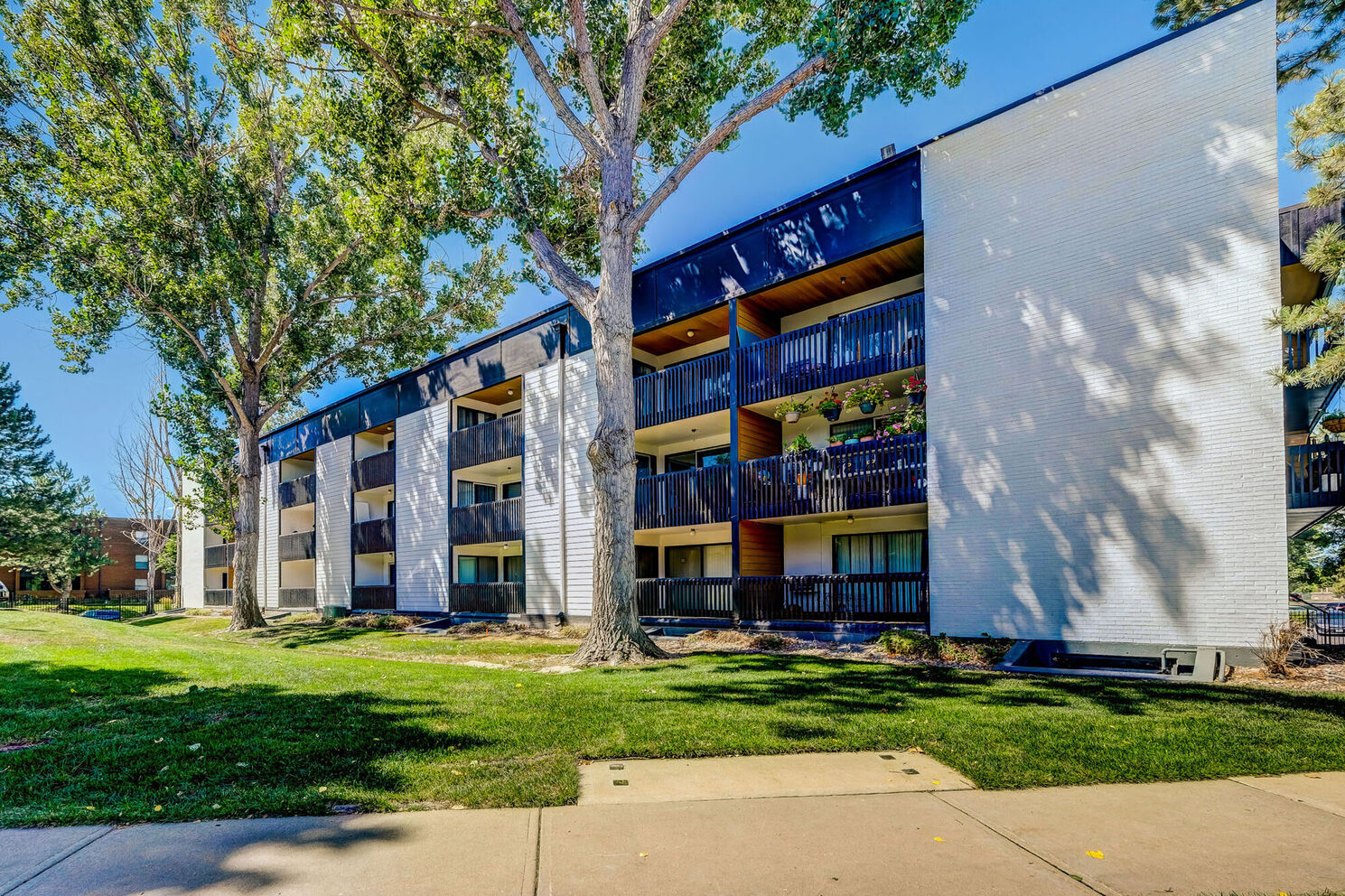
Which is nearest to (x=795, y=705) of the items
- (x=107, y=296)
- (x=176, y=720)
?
(x=176, y=720)

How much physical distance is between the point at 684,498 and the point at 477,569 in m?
10.5

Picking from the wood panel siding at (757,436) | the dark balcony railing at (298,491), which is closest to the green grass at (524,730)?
the wood panel siding at (757,436)

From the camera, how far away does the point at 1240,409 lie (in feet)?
30.4

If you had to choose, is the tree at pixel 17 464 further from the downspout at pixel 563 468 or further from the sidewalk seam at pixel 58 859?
the sidewalk seam at pixel 58 859

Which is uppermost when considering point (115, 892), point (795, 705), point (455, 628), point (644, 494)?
point (644, 494)

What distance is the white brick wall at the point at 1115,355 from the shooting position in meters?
9.30

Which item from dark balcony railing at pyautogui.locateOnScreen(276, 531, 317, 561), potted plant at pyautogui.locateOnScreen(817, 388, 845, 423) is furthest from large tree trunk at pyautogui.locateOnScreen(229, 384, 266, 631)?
potted plant at pyautogui.locateOnScreen(817, 388, 845, 423)

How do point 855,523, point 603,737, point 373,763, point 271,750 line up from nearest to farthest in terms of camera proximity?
point 373,763 → point 271,750 → point 603,737 → point 855,523

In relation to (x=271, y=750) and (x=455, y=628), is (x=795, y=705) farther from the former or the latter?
(x=455, y=628)

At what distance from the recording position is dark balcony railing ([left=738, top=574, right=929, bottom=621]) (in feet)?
41.5

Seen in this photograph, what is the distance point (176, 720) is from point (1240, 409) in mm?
13158

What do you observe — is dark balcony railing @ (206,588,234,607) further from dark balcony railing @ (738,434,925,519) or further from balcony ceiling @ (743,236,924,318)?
balcony ceiling @ (743,236,924,318)

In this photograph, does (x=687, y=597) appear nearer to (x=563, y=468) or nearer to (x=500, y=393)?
(x=563, y=468)

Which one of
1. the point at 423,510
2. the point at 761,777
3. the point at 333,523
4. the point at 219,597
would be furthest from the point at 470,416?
the point at 219,597
